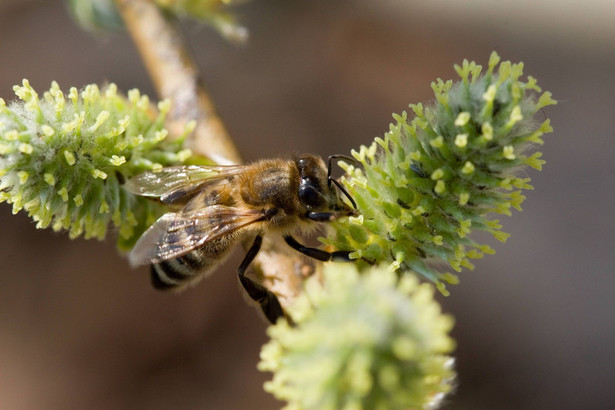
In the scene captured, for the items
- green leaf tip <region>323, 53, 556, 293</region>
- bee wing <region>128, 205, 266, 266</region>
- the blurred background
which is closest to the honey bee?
bee wing <region>128, 205, 266, 266</region>

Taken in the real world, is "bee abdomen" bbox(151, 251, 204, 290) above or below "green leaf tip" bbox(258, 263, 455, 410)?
above

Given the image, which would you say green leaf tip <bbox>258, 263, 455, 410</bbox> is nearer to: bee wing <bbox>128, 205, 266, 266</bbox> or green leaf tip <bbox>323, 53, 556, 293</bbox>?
green leaf tip <bbox>323, 53, 556, 293</bbox>

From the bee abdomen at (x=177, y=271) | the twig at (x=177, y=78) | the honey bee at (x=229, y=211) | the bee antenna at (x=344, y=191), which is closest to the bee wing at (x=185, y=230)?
the honey bee at (x=229, y=211)

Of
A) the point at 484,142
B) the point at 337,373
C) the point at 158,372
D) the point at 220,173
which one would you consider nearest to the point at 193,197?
the point at 220,173

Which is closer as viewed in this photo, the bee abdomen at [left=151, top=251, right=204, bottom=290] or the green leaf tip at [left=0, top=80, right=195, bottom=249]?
the green leaf tip at [left=0, top=80, right=195, bottom=249]

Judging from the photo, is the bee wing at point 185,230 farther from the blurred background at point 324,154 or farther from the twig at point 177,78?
the blurred background at point 324,154

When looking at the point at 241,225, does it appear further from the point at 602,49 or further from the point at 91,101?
the point at 602,49
